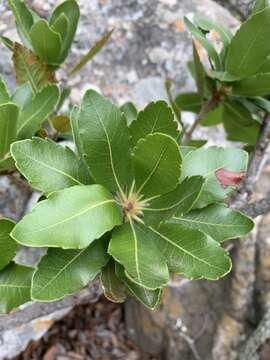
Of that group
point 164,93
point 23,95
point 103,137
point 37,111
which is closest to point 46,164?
point 103,137

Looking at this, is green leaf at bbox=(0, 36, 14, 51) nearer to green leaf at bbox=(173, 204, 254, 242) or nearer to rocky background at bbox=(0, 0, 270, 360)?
Result: rocky background at bbox=(0, 0, 270, 360)

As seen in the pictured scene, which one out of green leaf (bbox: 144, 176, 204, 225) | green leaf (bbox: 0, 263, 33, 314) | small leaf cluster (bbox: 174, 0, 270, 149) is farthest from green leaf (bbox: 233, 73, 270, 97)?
green leaf (bbox: 0, 263, 33, 314)

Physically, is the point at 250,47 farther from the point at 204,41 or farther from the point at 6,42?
the point at 6,42

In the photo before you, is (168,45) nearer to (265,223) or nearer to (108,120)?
(265,223)

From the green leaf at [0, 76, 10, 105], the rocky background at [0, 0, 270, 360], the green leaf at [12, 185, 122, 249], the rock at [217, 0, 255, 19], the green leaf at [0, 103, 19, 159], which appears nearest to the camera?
the green leaf at [12, 185, 122, 249]

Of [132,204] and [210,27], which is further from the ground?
[210,27]

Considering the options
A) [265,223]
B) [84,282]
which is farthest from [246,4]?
[84,282]
